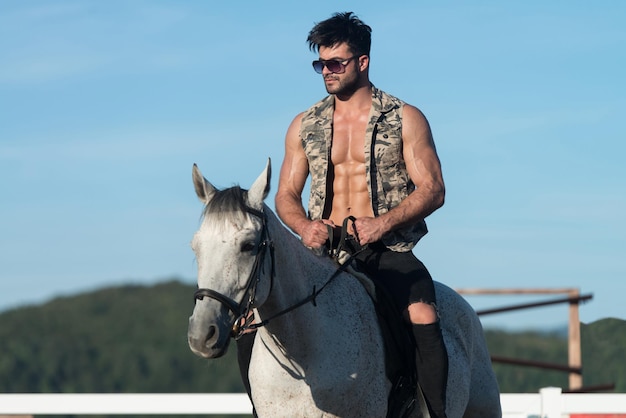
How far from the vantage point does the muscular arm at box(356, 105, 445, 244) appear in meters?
7.00

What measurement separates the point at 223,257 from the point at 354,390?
1331mm

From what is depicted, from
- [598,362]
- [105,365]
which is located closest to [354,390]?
[598,362]

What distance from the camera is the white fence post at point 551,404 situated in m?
11.3

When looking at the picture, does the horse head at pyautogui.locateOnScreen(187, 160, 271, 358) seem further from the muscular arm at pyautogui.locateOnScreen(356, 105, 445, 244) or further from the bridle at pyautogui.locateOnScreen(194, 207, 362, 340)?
the muscular arm at pyautogui.locateOnScreen(356, 105, 445, 244)

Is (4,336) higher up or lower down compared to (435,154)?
lower down

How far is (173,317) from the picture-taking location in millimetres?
54719

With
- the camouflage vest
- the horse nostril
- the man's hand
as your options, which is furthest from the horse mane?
the camouflage vest

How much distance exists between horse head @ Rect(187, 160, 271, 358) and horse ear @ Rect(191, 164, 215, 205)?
0.08 ft

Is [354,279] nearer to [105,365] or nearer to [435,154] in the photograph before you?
[435,154]

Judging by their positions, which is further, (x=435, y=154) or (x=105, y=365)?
(x=105, y=365)

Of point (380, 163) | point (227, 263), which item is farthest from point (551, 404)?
point (227, 263)

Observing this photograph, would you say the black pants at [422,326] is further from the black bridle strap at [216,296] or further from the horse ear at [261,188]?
the black bridle strap at [216,296]

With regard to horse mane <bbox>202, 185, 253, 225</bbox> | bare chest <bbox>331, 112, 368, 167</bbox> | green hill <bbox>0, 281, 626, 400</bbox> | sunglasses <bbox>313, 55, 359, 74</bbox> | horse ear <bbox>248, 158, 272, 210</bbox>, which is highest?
sunglasses <bbox>313, 55, 359, 74</bbox>

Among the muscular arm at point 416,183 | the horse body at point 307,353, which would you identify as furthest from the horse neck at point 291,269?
the muscular arm at point 416,183
